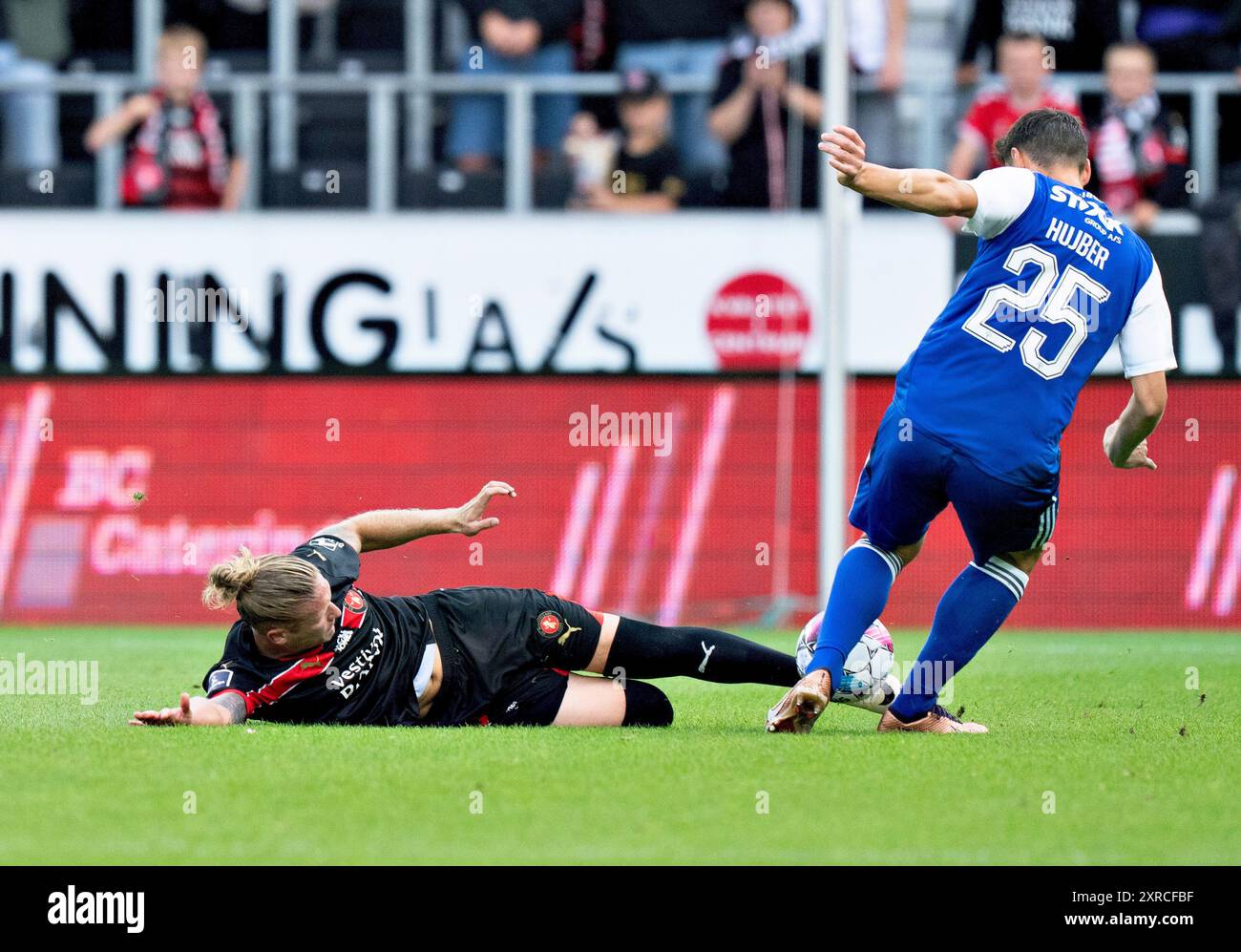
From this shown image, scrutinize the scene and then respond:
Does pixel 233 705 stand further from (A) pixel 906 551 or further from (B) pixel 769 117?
(B) pixel 769 117

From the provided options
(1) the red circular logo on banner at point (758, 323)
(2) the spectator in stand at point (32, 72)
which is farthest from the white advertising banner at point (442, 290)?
(2) the spectator in stand at point (32, 72)

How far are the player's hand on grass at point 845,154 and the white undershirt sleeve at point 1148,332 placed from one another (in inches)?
49.1

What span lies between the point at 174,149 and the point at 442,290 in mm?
2351

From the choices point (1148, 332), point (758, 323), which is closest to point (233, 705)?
point (1148, 332)

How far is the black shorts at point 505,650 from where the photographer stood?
6.55 m

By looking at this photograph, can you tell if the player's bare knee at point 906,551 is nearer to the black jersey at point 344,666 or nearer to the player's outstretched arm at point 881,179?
the player's outstretched arm at point 881,179

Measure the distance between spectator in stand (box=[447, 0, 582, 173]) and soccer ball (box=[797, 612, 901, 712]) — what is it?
869 cm

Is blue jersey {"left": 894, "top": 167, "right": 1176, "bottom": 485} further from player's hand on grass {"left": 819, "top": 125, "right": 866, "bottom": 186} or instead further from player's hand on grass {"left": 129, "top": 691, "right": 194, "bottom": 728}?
player's hand on grass {"left": 129, "top": 691, "right": 194, "bottom": 728}

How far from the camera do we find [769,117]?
47.3 ft

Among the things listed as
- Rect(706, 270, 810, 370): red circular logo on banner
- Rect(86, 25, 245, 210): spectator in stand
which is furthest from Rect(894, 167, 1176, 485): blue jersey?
Rect(86, 25, 245, 210): spectator in stand

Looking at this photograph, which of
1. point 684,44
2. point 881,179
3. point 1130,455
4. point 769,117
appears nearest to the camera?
point 881,179

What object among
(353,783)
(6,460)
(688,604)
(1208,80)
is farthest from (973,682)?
(6,460)

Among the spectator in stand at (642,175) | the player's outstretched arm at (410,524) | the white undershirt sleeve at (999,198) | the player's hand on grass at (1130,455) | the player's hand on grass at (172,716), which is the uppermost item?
the spectator in stand at (642,175)

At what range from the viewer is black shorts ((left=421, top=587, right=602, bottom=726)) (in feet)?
21.5
